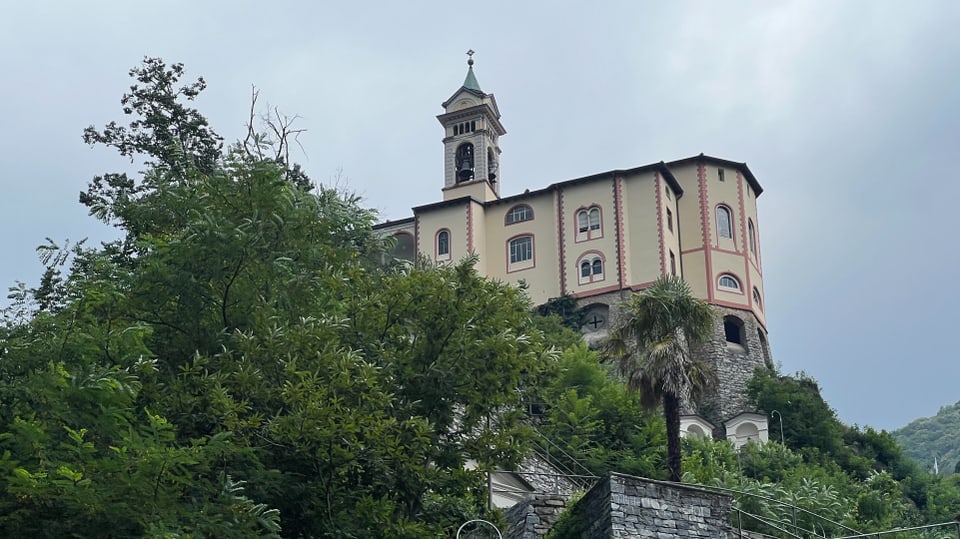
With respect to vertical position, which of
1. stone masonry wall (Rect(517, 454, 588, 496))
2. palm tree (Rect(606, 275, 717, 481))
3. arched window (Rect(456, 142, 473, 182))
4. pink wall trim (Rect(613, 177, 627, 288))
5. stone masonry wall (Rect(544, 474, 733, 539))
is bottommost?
stone masonry wall (Rect(544, 474, 733, 539))

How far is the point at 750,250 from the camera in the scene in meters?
62.3

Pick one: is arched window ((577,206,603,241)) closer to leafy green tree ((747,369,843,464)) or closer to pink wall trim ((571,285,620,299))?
pink wall trim ((571,285,620,299))

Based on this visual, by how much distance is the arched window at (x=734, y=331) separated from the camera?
59.3 meters

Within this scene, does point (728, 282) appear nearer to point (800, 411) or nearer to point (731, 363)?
point (731, 363)

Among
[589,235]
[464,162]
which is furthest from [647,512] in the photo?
[464,162]

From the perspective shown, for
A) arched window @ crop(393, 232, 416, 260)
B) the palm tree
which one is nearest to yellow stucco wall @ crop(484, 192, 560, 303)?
arched window @ crop(393, 232, 416, 260)

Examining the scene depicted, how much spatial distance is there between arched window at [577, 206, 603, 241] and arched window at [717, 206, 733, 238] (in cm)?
552

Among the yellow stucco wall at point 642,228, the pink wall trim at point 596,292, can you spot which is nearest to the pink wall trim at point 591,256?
the pink wall trim at point 596,292

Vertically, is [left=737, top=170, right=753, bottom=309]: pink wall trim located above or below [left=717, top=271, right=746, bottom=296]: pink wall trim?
above

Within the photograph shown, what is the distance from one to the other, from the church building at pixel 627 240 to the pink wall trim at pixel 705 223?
5cm

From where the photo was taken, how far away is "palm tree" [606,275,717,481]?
2939cm

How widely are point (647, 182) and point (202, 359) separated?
4393 centimetres

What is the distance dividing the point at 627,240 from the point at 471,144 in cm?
1239

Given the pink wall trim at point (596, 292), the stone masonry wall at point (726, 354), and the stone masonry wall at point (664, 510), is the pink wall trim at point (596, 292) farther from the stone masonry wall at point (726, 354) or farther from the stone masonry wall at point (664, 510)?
the stone masonry wall at point (664, 510)
